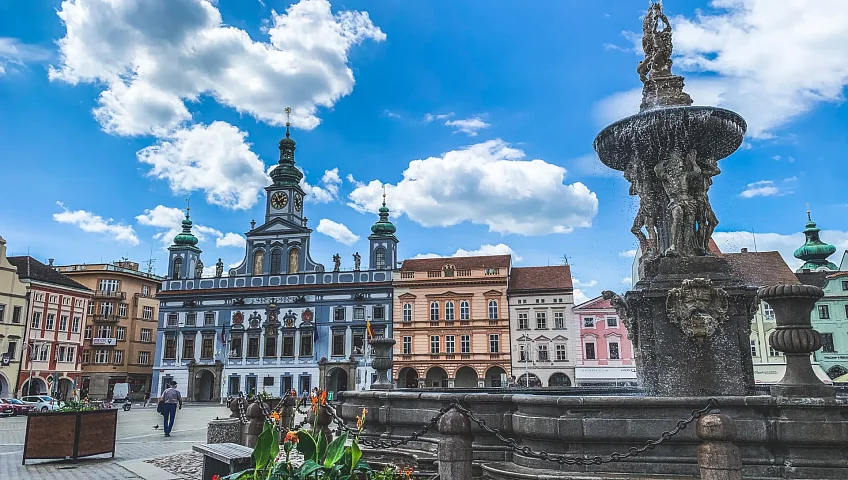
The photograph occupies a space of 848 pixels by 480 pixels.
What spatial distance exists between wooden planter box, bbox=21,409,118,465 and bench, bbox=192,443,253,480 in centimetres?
517

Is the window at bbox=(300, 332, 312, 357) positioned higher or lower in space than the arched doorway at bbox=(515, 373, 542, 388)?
higher

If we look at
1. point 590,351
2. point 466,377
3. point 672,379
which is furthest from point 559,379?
point 672,379

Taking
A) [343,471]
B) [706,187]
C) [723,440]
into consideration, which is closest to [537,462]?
[723,440]

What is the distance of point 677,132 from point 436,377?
4051cm

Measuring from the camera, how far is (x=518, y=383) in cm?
4612

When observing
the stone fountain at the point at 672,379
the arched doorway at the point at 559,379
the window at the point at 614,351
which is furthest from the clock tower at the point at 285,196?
the stone fountain at the point at 672,379

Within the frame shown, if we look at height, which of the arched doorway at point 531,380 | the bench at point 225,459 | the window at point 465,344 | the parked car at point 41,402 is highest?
the window at point 465,344

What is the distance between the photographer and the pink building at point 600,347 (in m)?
45.4

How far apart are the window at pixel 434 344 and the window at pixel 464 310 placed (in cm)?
245

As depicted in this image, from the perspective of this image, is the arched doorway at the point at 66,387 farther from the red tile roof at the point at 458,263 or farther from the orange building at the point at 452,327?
the red tile roof at the point at 458,263

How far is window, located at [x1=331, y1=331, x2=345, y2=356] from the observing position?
50375mm

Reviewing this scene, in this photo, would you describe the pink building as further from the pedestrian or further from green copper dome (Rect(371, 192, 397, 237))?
the pedestrian

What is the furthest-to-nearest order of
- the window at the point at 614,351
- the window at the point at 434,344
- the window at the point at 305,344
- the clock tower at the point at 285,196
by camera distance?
the clock tower at the point at 285,196 → the window at the point at 305,344 → the window at the point at 434,344 → the window at the point at 614,351

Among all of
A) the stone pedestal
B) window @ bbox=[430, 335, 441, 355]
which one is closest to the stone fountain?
the stone pedestal
